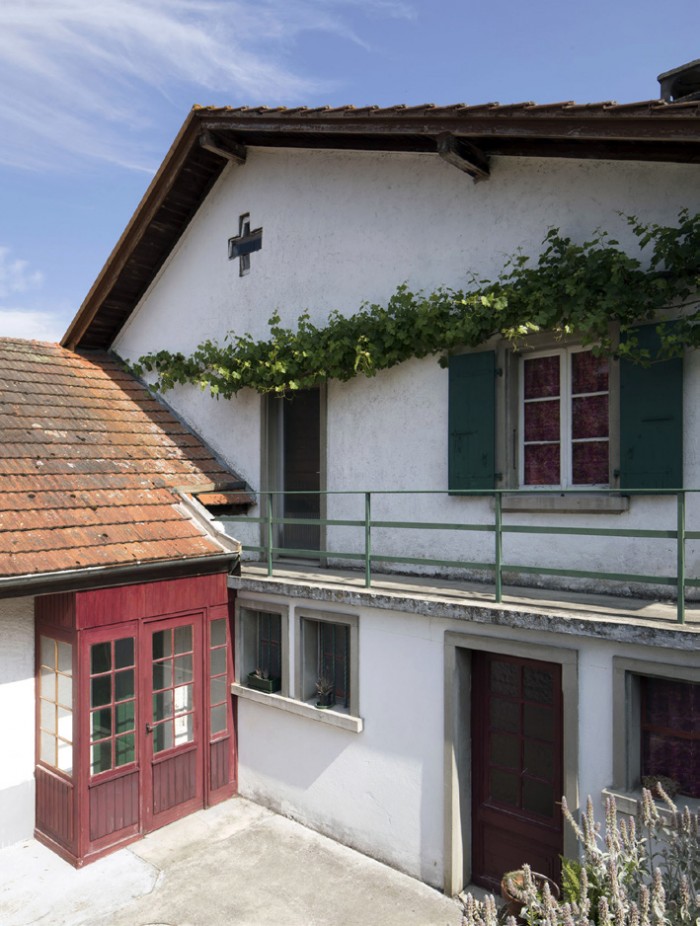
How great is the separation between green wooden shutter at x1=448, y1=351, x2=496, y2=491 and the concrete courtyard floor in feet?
13.5

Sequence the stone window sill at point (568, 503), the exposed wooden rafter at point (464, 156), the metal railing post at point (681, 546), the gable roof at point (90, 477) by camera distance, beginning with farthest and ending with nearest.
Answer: the exposed wooden rafter at point (464, 156) → the gable roof at point (90, 477) → the stone window sill at point (568, 503) → the metal railing post at point (681, 546)

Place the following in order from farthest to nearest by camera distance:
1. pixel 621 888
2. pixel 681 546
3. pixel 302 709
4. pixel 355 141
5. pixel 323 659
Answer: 1. pixel 355 141
2. pixel 323 659
3. pixel 302 709
4. pixel 681 546
5. pixel 621 888

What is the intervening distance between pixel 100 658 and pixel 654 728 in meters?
5.48

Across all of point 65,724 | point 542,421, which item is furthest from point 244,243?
point 65,724

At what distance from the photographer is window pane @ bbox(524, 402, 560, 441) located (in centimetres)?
740

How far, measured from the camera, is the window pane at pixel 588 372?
706cm

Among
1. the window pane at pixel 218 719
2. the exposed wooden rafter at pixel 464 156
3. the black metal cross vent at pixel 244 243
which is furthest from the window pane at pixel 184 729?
the exposed wooden rafter at pixel 464 156

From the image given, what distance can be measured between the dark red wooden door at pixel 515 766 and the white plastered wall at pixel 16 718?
4.93 m

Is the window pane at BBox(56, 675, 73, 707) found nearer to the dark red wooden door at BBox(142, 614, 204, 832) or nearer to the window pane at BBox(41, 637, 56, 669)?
the window pane at BBox(41, 637, 56, 669)

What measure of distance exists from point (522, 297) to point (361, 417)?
262 centimetres

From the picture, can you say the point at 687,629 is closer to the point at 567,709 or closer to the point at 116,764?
the point at 567,709

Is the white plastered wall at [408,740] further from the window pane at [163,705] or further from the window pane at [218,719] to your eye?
the window pane at [163,705]

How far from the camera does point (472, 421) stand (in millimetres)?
7711

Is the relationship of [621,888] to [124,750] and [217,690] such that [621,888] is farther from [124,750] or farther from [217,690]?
[217,690]
